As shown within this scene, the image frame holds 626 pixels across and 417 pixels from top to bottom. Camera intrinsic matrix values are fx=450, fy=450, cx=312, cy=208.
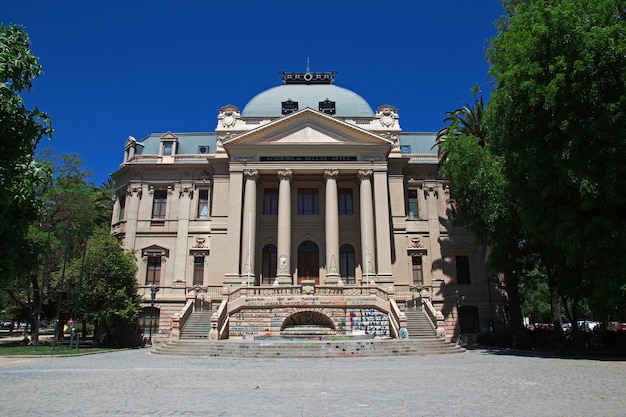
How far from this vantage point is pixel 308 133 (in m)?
35.9

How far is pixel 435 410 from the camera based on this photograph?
821cm

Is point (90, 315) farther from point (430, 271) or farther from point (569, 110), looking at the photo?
point (569, 110)

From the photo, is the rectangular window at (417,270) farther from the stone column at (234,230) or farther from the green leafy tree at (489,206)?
the stone column at (234,230)

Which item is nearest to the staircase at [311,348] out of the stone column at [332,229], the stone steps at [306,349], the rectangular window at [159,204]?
the stone steps at [306,349]

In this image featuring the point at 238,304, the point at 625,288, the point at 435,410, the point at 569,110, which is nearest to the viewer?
the point at 435,410

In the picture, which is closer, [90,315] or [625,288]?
[625,288]

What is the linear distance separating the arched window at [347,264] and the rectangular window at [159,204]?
15.7m

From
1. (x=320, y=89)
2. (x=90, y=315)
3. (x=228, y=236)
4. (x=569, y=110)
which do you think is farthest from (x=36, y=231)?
(x=569, y=110)

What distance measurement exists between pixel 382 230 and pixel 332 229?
12.2ft

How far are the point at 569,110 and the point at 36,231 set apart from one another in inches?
1248

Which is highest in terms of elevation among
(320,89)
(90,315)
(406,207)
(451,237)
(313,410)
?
(320,89)

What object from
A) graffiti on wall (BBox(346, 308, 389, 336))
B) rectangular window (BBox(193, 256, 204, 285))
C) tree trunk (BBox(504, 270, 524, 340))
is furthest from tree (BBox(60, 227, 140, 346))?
tree trunk (BBox(504, 270, 524, 340))

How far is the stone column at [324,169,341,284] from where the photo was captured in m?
32.3

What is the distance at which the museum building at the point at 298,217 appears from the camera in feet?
111
